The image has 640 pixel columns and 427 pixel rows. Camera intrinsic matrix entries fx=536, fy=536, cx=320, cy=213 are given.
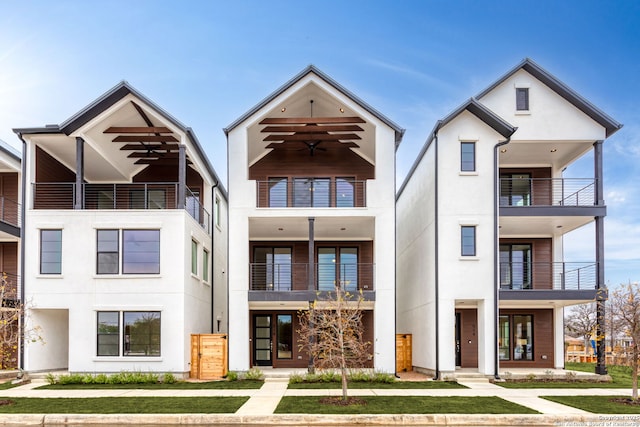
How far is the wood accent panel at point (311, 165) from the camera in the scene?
22.2 metres

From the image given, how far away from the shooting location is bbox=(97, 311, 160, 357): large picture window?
1789 cm

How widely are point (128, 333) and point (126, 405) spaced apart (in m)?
5.60

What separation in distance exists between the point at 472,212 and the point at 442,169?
1839mm

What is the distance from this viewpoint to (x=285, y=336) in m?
22.4

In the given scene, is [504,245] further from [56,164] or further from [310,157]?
[56,164]

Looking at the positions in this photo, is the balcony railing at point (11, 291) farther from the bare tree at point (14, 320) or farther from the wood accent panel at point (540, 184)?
the wood accent panel at point (540, 184)

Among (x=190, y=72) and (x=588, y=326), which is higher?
(x=190, y=72)

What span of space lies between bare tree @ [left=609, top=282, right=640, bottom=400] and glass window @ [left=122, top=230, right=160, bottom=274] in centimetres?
1400

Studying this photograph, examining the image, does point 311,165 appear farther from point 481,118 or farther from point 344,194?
point 481,118

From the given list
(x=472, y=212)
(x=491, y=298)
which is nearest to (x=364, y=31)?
(x=472, y=212)

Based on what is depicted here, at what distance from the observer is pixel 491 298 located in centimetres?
1839

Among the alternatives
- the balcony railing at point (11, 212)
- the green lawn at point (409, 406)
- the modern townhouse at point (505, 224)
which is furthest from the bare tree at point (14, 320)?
the modern townhouse at point (505, 224)

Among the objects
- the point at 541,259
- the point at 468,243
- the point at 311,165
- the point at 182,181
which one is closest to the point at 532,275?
the point at 541,259

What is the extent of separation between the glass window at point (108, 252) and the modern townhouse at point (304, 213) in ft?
12.7
